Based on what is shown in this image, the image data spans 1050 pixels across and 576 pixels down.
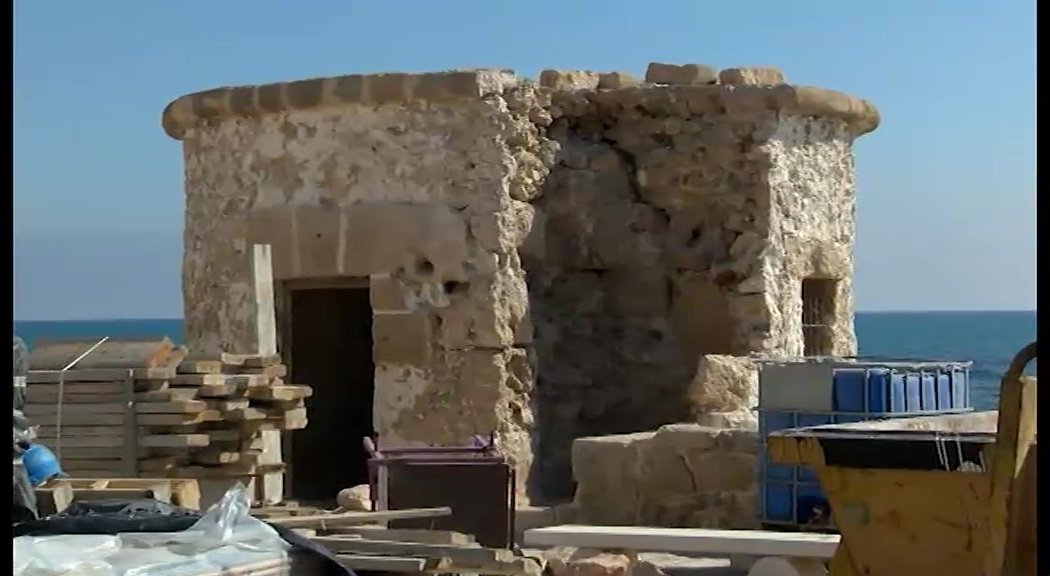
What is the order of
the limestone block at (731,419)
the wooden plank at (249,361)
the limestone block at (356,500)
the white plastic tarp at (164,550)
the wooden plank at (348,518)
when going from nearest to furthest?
the white plastic tarp at (164,550) < the wooden plank at (348,518) < the wooden plank at (249,361) < the limestone block at (356,500) < the limestone block at (731,419)

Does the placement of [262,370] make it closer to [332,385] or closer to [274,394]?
[274,394]

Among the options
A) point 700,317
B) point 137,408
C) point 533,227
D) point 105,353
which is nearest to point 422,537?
point 137,408

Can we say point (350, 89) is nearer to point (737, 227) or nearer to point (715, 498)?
point (737, 227)

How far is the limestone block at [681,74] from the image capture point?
11.6 m

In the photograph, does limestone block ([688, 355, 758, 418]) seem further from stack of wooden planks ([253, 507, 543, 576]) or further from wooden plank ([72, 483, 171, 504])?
wooden plank ([72, 483, 171, 504])

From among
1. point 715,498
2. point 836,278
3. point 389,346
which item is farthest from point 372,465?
point 836,278

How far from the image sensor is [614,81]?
38.4 ft

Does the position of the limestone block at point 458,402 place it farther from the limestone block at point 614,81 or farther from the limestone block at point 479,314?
the limestone block at point 614,81

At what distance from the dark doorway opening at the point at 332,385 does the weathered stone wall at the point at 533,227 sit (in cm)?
137

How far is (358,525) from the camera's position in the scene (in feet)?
22.2

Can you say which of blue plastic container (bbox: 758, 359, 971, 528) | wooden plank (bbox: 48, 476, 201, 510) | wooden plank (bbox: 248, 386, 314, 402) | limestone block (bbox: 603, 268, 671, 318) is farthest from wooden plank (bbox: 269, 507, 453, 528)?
limestone block (bbox: 603, 268, 671, 318)

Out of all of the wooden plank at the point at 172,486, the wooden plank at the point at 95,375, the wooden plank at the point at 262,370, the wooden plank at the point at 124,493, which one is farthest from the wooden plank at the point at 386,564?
the wooden plank at the point at 262,370

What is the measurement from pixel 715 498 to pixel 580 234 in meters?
3.04

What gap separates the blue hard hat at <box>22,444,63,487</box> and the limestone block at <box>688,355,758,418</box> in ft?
17.5
